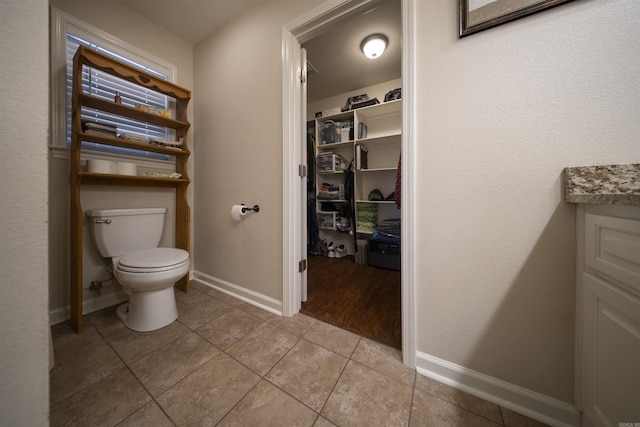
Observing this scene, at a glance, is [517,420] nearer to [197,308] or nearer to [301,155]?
[301,155]

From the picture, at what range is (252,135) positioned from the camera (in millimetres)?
1471

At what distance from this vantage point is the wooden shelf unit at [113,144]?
3.95 ft

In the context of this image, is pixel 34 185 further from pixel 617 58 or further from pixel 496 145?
pixel 617 58

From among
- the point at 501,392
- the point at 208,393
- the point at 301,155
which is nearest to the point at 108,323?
the point at 208,393

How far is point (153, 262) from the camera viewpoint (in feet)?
3.81

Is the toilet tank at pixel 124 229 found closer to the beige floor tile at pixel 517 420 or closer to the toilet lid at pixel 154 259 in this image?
the toilet lid at pixel 154 259

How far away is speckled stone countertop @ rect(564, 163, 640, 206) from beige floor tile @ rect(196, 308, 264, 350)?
1.56 m

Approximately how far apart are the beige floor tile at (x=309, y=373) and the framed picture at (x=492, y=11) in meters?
1.57

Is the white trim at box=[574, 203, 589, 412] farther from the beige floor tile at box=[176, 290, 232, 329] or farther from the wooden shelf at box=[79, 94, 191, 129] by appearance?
the wooden shelf at box=[79, 94, 191, 129]

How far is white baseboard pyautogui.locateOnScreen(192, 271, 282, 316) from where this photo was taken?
1396mm

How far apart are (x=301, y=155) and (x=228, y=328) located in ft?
3.93

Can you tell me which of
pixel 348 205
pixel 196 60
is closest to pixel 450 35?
pixel 348 205

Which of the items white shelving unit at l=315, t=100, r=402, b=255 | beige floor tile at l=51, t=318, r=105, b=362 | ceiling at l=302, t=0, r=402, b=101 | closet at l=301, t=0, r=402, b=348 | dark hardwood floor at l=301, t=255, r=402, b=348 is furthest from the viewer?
white shelving unit at l=315, t=100, r=402, b=255

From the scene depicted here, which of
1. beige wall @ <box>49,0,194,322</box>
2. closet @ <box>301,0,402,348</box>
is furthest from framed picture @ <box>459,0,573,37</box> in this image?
beige wall @ <box>49,0,194,322</box>
